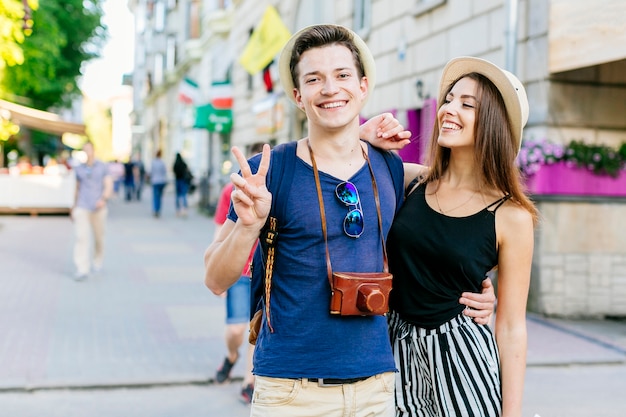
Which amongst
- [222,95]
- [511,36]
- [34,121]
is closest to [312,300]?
[511,36]

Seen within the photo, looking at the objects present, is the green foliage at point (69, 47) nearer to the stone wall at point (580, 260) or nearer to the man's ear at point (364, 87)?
the stone wall at point (580, 260)

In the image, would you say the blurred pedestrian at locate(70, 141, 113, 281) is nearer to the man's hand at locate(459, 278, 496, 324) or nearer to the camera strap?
the camera strap

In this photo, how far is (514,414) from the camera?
253cm

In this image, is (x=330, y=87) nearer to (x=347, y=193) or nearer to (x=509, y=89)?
(x=347, y=193)

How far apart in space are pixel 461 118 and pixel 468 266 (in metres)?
0.54

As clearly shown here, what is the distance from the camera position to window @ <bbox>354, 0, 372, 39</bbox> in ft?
45.7

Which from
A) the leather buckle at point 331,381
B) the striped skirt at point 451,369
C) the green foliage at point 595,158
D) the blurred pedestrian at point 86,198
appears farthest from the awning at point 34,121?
the leather buckle at point 331,381

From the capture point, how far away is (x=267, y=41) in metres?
14.6

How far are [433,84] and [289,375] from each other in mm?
9791

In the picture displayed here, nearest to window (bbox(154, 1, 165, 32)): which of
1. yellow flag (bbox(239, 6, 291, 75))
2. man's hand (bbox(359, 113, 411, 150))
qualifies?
yellow flag (bbox(239, 6, 291, 75))

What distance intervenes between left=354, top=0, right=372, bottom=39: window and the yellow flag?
1.35 metres

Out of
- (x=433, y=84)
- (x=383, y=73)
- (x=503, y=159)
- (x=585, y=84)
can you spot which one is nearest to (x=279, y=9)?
(x=383, y=73)

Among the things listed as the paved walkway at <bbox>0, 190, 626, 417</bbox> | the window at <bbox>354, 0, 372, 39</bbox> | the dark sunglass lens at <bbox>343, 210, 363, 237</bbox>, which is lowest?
the paved walkway at <bbox>0, 190, 626, 417</bbox>

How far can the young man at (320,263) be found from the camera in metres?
2.36
